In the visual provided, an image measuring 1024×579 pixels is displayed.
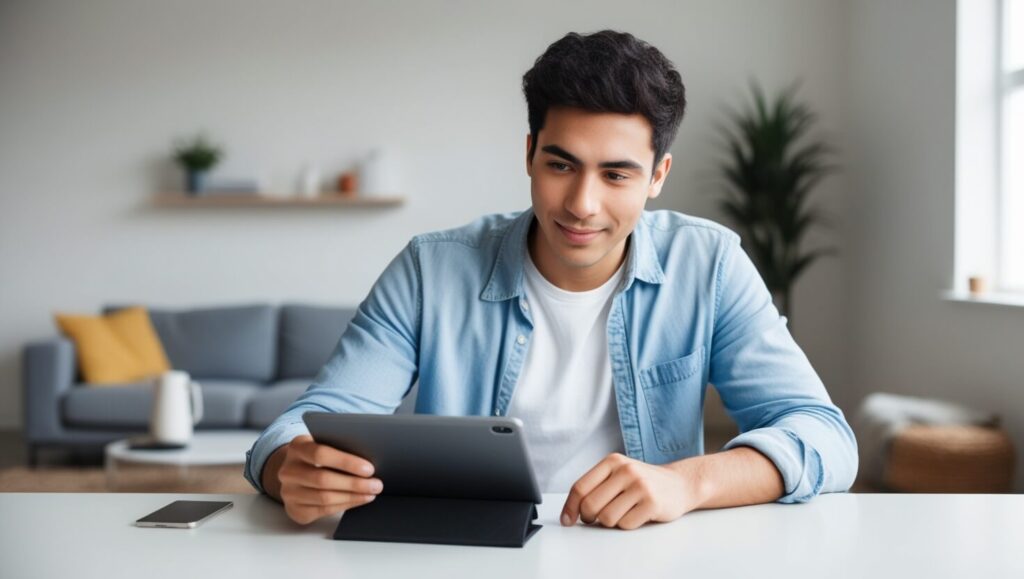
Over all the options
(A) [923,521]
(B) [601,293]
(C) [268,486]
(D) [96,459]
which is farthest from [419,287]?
(D) [96,459]

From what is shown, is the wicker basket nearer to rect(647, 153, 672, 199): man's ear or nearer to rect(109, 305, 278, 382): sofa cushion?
rect(647, 153, 672, 199): man's ear

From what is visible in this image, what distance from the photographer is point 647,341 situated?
1.53m

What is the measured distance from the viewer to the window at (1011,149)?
12.7 feet

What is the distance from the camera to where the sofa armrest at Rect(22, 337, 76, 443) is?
183 inches

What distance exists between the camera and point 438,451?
3.35ft

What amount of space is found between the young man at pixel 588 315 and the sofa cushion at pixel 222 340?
12.6ft

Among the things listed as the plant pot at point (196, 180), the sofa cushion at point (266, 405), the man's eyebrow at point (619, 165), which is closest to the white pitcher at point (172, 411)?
the sofa cushion at point (266, 405)

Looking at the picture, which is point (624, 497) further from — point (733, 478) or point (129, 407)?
point (129, 407)

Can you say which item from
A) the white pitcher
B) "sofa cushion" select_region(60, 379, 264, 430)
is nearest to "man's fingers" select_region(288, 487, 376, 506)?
the white pitcher

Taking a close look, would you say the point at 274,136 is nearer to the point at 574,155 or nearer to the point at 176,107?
the point at 176,107

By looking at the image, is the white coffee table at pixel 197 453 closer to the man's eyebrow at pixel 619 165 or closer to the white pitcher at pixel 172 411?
the white pitcher at pixel 172 411

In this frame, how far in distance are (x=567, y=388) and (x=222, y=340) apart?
4.04 meters

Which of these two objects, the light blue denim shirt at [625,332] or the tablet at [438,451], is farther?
the light blue denim shirt at [625,332]

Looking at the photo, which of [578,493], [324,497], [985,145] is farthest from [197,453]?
[985,145]
